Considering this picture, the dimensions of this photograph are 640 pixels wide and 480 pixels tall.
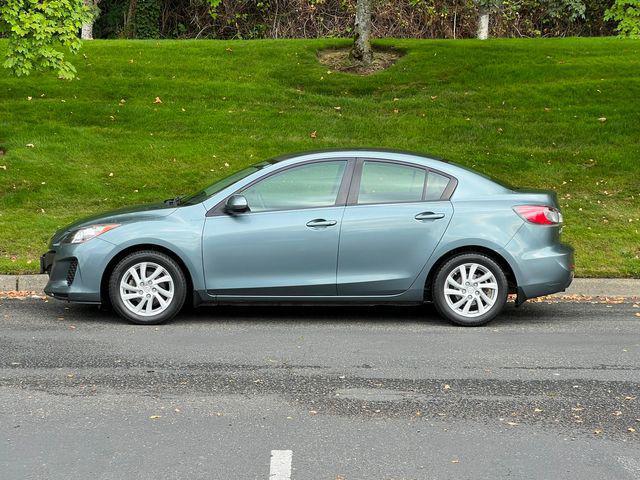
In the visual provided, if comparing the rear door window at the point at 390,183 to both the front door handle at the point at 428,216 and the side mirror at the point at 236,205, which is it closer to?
the front door handle at the point at 428,216

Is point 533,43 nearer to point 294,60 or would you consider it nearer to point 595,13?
point 294,60

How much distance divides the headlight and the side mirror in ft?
3.11

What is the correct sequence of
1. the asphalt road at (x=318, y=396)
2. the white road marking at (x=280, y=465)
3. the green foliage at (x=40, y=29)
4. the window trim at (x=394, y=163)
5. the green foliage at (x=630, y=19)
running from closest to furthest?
the white road marking at (x=280, y=465), the asphalt road at (x=318, y=396), the window trim at (x=394, y=163), the green foliage at (x=40, y=29), the green foliage at (x=630, y=19)

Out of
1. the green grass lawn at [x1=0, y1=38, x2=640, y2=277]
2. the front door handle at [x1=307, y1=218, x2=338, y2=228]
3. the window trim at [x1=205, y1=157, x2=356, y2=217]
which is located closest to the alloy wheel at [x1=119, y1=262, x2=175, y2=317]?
the window trim at [x1=205, y1=157, x2=356, y2=217]

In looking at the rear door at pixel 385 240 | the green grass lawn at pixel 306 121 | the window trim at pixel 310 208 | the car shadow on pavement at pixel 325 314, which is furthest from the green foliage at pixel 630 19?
the window trim at pixel 310 208

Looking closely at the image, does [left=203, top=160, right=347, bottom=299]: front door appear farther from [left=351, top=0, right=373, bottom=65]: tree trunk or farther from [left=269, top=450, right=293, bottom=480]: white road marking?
[left=351, top=0, right=373, bottom=65]: tree trunk

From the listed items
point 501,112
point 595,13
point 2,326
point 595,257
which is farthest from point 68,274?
point 595,13

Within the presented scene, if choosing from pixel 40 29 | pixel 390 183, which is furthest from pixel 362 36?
pixel 390 183

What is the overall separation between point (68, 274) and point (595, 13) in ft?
98.2

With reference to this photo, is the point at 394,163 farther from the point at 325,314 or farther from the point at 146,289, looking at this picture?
the point at 146,289

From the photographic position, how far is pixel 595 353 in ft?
23.2

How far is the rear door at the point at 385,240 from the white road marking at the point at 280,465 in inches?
130

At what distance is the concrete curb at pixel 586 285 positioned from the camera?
9.55 metres

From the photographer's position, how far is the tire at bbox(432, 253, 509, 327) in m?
8.00
